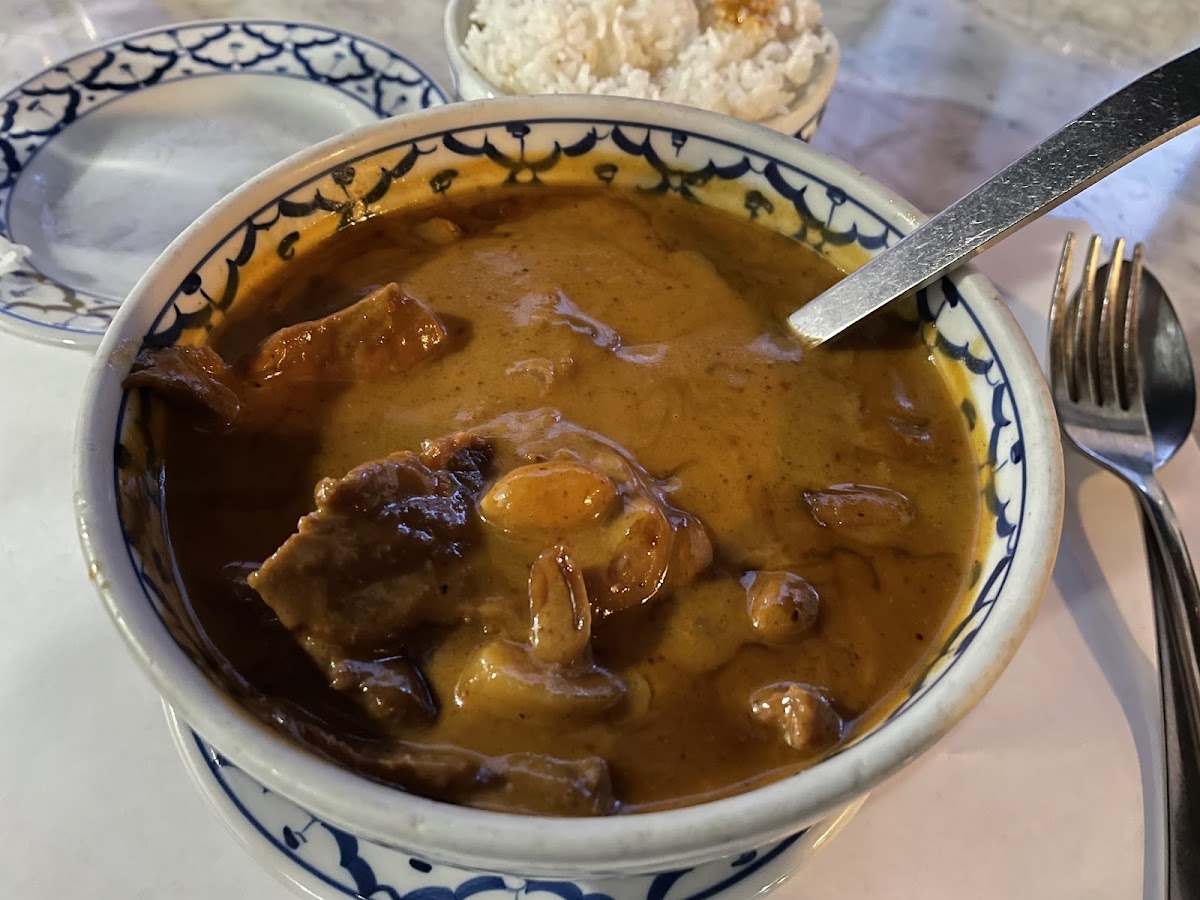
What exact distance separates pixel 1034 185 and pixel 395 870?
1.27 metres

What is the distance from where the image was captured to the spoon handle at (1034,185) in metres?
1.24

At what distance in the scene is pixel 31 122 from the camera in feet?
7.80

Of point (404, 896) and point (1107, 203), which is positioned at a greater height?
point (1107, 203)

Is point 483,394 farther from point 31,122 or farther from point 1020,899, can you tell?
point 31,122

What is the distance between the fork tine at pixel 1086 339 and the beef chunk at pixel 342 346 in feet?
4.15

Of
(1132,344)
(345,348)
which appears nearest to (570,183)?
(345,348)

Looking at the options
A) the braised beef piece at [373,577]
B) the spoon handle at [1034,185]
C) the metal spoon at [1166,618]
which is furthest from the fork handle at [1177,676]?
the braised beef piece at [373,577]

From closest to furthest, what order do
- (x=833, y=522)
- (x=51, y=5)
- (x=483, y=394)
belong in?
(x=833, y=522) → (x=483, y=394) → (x=51, y=5)

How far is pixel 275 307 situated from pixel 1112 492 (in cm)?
148

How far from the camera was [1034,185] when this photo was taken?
52.1 inches

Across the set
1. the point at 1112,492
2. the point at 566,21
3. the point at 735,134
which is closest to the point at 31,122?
the point at 566,21

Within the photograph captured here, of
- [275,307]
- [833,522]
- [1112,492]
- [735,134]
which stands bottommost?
[1112,492]

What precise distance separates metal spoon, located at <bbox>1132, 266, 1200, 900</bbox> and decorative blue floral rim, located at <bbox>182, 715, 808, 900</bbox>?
0.51m

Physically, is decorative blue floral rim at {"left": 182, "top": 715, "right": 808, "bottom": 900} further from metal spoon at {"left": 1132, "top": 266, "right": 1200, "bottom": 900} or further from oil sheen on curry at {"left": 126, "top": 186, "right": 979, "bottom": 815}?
metal spoon at {"left": 1132, "top": 266, "right": 1200, "bottom": 900}
